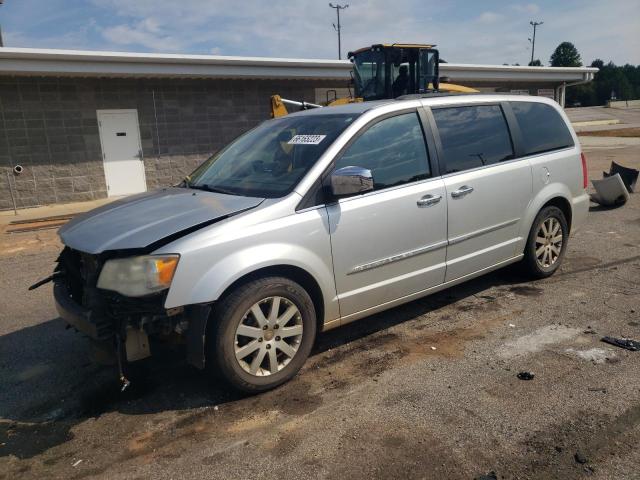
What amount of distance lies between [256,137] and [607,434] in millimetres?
3332

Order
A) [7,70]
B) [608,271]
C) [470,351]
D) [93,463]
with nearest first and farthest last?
[93,463] → [470,351] → [608,271] → [7,70]

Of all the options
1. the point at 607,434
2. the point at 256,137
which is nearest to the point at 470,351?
the point at 607,434

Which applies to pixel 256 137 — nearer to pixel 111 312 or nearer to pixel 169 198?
pixel 169 198

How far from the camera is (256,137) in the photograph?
461 cm

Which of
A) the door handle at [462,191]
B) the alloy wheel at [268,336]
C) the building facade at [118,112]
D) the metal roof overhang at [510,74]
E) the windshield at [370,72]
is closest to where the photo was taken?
the alloy wheel at [268,336]

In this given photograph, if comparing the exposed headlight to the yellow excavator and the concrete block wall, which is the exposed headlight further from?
the concrete block wall

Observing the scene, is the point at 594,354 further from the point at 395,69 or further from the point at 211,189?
the point at 395,69

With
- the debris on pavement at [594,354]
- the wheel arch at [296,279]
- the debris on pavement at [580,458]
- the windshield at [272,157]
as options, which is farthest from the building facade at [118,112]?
the debris on pavement at [580,458]

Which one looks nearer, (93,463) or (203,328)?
(93,463)

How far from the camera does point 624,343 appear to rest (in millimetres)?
3969

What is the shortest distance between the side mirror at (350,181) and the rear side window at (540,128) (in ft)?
7.40

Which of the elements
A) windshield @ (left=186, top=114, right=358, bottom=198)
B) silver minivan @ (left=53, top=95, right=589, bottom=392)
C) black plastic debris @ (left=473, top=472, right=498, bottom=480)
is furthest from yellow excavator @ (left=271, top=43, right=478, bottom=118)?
black plastic debris @ (left=473, top=472, right=498, bottom=480)

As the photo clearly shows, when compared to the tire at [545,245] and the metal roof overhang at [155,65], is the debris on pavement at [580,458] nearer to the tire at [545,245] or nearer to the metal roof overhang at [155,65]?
the tire at [545,245]

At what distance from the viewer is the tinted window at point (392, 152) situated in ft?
12.8
